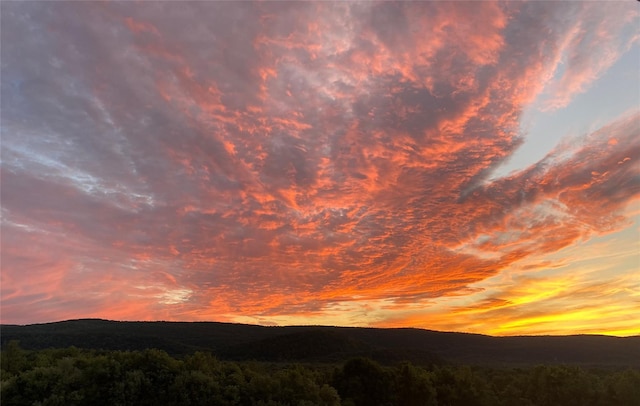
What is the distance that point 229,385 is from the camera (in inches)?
1361

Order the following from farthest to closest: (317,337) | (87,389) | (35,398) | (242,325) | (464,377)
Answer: (242,325) < (317,337) < (464,377) < (87,389) < (35,398)

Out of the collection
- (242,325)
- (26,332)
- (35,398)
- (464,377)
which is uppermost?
(242,325)

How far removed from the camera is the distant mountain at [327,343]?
125m

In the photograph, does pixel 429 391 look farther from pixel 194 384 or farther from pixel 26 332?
pixel 26 332

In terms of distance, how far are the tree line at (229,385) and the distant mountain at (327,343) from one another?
7029cm

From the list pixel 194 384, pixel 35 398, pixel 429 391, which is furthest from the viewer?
pixel 429 391

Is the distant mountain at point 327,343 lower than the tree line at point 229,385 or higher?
higher

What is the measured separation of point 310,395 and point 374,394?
13.6 meters

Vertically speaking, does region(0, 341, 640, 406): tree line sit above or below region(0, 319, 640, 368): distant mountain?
below

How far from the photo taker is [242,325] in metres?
189

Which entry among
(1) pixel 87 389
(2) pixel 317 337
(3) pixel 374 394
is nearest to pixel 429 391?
(3) pixel 374 394

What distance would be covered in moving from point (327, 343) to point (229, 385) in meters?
119

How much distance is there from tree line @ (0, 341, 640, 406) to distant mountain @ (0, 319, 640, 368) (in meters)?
70.3

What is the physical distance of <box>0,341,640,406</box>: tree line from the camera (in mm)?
30938
